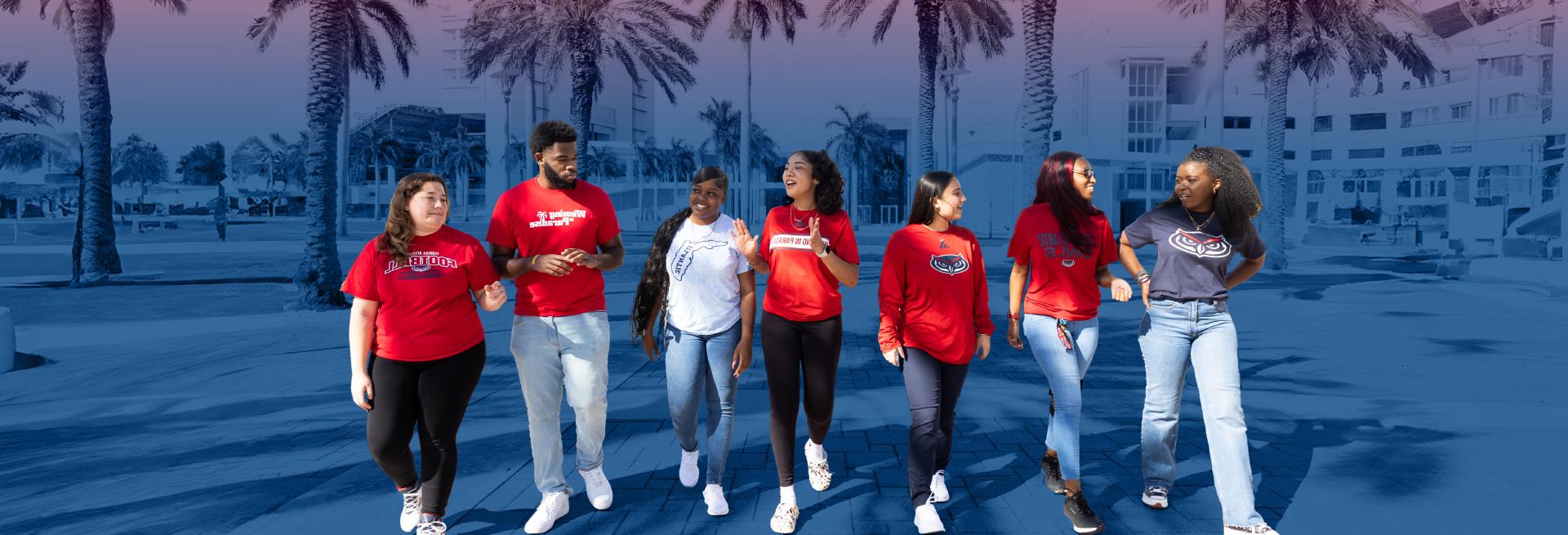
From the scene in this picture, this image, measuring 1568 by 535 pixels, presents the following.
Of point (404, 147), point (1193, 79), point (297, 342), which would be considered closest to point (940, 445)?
point (297, 342)

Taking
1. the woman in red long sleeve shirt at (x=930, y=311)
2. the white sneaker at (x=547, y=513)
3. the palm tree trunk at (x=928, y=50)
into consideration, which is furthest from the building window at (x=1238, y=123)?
the white sneaker at (x=547, y=513)

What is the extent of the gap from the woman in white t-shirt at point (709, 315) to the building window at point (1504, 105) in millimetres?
62043

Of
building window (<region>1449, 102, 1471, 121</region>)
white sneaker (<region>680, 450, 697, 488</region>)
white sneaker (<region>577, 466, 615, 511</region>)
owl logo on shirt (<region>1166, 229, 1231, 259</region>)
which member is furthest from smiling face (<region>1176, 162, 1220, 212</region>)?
building window (<region>1449, 102, 1471, 121</region>)

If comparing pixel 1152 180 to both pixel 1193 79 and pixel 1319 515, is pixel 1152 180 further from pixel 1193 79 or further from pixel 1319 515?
pixel 1319 515

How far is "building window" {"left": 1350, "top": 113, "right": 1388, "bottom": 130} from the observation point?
67312 millimetres

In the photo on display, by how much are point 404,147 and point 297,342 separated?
263 ft

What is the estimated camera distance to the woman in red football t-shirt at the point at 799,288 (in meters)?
3.87

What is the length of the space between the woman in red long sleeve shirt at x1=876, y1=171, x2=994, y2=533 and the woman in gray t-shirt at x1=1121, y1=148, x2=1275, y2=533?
78 cm

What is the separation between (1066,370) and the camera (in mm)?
3973

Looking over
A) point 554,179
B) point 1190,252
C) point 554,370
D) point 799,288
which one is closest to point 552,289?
point 554,370

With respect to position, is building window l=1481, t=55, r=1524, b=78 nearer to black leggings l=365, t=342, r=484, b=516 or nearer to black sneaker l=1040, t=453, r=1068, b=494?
black sneaker l=1040, t=453, r=1068, b=494

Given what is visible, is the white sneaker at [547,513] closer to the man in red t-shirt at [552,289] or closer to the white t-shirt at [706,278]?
the man in red t-shirt at [552,289]

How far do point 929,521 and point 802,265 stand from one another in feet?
4.08

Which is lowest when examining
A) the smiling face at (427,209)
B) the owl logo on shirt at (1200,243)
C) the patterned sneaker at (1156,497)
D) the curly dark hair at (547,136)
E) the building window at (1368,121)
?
the patterned sneaker at (1156,497)
